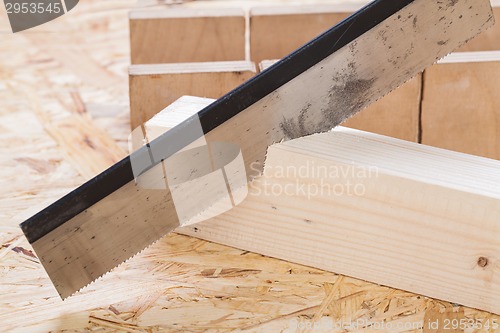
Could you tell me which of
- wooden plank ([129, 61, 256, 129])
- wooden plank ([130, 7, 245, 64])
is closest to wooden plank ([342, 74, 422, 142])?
wooden plank ([129, 61, 256, 129])

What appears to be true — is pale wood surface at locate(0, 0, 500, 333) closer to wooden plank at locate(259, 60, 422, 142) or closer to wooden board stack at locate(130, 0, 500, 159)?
wooden board stack at locate(130, 0, 500, 159)

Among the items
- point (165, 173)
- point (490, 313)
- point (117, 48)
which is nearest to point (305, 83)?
point (165, 173)

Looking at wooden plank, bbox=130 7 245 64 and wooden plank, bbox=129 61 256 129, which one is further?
wooden plank, bbox=130 7 245 64

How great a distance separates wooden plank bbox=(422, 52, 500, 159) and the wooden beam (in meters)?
0.39

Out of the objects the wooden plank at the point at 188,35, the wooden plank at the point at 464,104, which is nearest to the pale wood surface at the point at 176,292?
the wooden plank at the point at 188,35

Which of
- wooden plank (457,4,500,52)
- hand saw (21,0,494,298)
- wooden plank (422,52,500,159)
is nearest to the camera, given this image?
hand saw (21,0,494,298)

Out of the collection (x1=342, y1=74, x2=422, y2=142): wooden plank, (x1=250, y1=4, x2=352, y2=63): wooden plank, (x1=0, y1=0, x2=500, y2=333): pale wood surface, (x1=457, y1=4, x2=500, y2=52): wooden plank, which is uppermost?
(x1=250, y1=4, x2=352, y2=63): wooden plank

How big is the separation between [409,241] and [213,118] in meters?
0.45

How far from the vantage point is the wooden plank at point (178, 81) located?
1.84m

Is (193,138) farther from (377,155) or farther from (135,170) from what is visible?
(377,155)

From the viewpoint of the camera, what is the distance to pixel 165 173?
136cm

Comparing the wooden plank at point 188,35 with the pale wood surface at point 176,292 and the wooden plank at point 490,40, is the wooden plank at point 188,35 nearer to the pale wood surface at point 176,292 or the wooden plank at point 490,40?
the pale wood surface at point 176,292

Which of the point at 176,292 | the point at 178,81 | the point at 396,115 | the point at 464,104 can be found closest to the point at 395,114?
the point at 396,115

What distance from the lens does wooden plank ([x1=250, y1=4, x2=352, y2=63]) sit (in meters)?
2.06
